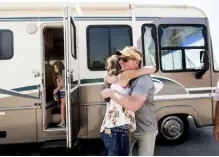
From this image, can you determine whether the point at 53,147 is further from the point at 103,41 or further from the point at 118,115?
the point at 118,115

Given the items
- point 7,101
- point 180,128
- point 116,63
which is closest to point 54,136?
point 7,101

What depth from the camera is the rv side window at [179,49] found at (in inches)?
213

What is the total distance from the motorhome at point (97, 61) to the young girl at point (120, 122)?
2.25 metres

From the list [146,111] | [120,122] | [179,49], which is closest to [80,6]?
[179,49]

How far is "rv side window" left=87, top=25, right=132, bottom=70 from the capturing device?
5.24 metres

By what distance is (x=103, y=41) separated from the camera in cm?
530

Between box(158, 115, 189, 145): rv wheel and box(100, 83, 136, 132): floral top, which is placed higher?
box(100, 83, 136, 132): floral top

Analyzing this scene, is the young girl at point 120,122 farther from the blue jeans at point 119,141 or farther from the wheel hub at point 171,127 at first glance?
the wheel hub at point 171,127

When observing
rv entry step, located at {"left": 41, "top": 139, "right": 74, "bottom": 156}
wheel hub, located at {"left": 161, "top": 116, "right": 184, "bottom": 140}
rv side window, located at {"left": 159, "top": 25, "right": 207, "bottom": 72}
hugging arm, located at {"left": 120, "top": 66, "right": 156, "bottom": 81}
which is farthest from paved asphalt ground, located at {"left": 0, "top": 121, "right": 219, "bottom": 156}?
hugging arm, located at {"left": 120, "top": 66, "right": 156, "bottom": 81}

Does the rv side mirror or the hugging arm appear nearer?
the hugging arm

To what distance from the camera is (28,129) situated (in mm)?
5012

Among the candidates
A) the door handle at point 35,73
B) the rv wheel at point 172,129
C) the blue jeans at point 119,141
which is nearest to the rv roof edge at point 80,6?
the door handle at point 35,73

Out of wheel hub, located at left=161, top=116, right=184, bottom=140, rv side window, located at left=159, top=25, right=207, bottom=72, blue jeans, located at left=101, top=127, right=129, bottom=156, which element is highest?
rv side window, located at left=159, top=25, right=207, bottom=72

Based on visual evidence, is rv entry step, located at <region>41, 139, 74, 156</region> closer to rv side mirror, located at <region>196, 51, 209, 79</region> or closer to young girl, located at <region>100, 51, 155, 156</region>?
young girl, located at <region>100, 51, 155, 156</region>
